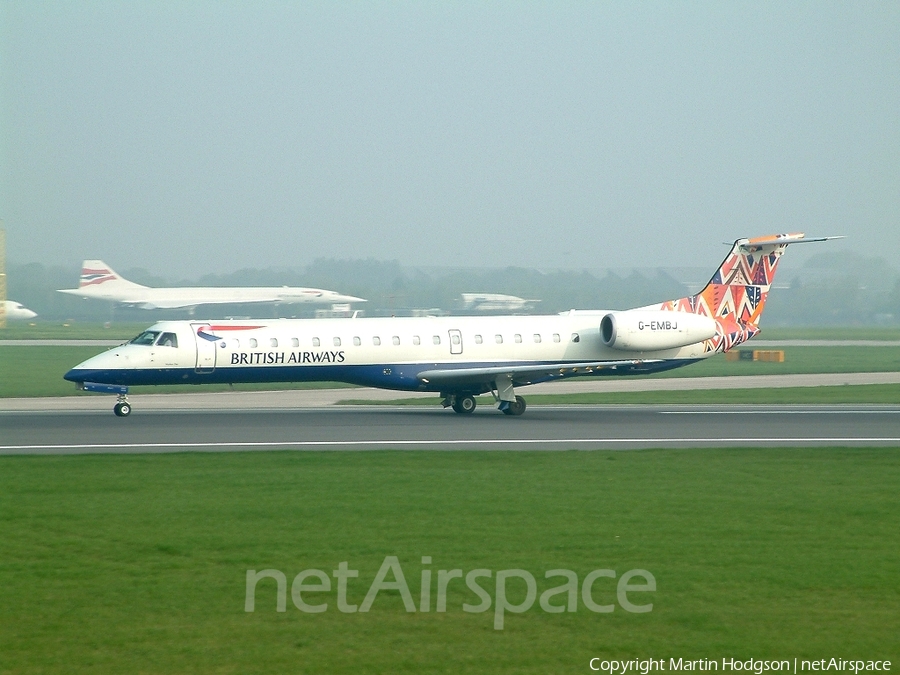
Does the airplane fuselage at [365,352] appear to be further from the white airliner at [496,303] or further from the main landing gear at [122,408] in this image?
the white airliner at [496,303]

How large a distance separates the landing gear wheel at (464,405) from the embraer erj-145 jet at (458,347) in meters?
0.03

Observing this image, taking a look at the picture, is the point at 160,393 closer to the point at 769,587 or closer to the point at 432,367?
the point at 432,367

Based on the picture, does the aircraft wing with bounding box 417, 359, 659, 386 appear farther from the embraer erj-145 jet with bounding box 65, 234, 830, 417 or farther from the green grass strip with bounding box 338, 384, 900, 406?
the green grass strip with bounding box 338, 384, 900, 406

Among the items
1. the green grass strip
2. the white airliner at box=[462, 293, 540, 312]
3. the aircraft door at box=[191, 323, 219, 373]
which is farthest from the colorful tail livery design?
the white airliner at box=[462, 293, 540, 312]

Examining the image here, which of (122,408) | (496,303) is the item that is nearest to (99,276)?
(496,303)

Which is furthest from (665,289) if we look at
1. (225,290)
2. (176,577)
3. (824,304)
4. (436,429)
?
(176,577)

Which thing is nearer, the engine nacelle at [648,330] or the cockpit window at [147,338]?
the cockpit window at [147,338]

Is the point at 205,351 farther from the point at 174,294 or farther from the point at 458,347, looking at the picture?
the point at 174,294

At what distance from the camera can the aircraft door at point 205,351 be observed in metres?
26.9

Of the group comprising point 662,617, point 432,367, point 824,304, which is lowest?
point 662,617

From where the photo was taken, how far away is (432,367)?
28.7 m

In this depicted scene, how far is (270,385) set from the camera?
138ft

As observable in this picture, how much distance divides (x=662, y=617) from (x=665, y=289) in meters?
81.5

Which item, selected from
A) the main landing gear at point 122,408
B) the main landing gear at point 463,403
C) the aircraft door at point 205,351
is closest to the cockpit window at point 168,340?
the aircraft door at point 205,351
